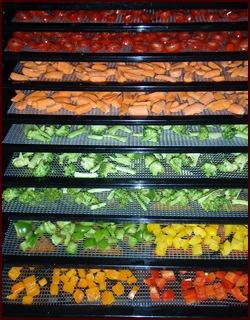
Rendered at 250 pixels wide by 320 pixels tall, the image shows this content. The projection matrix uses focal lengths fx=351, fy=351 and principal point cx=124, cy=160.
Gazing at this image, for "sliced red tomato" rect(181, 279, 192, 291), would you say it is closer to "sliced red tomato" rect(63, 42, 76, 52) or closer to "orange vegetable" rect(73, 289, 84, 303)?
"orange vegetable" rect(73, 289, 84, 303)

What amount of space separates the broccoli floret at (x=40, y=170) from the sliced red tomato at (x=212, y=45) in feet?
5.40

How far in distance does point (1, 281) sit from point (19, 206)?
2.22 feet

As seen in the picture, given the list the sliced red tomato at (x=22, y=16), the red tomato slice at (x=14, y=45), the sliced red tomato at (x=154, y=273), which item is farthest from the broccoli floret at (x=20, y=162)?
the sliced red tomato at (x=154, y=273)

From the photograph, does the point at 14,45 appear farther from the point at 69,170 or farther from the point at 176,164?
the point at 176,164

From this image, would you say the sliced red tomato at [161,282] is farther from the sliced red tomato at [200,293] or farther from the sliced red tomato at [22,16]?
the sliced red tomato at [22,16]

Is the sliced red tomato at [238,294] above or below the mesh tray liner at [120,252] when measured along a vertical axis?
below

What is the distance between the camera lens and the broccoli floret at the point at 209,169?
2889mm

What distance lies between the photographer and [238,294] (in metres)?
3.11

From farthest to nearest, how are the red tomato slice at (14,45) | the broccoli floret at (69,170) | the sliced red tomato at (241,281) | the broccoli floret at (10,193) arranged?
the sliced red tomato at (241,281) < the broccoli floret at (10,193) < the broccoli floret at (69,170) < the red tomato slice at (14,45)

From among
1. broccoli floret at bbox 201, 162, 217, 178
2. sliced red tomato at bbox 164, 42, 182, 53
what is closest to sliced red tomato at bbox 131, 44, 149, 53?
sliced red tomato at bbox 164, 42, 182, 53

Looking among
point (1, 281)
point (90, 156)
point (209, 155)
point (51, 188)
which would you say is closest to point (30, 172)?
point (51, 188)

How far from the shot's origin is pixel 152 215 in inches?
115

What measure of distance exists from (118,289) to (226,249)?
1.03 m

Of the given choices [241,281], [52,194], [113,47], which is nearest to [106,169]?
[52,194]
